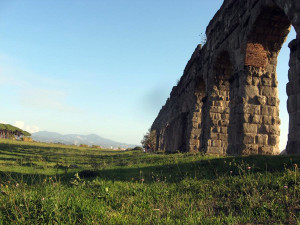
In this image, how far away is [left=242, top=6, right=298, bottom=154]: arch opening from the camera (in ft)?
29.3

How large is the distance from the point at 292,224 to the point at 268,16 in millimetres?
7738

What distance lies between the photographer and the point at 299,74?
6.02m

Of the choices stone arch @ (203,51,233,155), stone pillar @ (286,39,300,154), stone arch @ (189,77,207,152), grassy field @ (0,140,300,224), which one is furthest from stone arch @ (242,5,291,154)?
stone arch @ (189,77,207,152)

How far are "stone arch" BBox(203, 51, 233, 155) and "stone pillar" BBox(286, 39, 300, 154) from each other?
5.99 m

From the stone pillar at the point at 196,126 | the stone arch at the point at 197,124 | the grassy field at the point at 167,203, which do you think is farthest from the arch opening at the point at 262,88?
the stone pillar at the point at 196,126

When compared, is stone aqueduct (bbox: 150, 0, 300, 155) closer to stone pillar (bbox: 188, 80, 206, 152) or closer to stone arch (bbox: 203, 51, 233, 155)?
stone arch (bbox: 203, 51, 233, 155)

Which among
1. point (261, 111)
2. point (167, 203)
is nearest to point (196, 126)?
point (261, 111)

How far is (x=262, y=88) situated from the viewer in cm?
934

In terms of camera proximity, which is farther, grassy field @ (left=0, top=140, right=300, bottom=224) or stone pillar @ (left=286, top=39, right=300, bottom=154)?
stone pillar @ (left=286, top=39, right=300, bottom=154)

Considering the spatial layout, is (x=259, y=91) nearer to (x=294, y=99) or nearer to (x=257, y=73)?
(x=257, y=73)

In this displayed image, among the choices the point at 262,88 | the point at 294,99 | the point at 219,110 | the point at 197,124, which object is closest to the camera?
the point at 294,99

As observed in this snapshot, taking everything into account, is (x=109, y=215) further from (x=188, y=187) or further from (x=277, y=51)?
(x=277, y=51)

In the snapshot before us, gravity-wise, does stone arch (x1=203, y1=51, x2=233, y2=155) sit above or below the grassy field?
above

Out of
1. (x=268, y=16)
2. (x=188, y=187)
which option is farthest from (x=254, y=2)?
(x=188, y=187)
